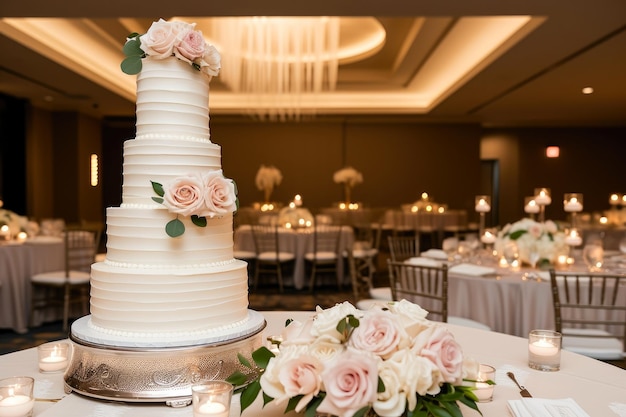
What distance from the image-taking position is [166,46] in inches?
61.6

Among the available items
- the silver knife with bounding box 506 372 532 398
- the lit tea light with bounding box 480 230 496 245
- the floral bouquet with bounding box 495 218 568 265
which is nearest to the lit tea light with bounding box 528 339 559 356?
the silver knife with bounding box 506 372 532 398

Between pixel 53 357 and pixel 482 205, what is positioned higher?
pixel 482 205

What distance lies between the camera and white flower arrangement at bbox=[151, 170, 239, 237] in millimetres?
1469

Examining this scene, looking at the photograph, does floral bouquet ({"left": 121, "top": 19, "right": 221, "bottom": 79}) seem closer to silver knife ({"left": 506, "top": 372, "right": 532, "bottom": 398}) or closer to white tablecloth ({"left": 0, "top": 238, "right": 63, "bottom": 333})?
silver knife ({"left": 506, "top": 372, "right": 532, "bottom": 398})

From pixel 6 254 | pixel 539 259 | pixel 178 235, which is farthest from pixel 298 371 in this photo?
pixel 6 254

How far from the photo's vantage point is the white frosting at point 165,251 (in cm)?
148

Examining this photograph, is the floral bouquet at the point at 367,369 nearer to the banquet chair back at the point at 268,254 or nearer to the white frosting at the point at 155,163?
the white frosting at the point at 155,163

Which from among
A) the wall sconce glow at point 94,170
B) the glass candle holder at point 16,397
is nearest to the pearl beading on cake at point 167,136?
the glass candle holder at point 16,397

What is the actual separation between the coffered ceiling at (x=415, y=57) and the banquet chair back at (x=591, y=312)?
9.16 ft

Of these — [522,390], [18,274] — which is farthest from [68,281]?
[522,390]

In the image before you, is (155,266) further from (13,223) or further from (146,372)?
(13,223)

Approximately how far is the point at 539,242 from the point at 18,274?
5.31 m

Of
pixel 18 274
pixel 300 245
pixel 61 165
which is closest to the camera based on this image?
pixel 18 274

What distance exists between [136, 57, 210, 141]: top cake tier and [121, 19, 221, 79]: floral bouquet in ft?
0.09
